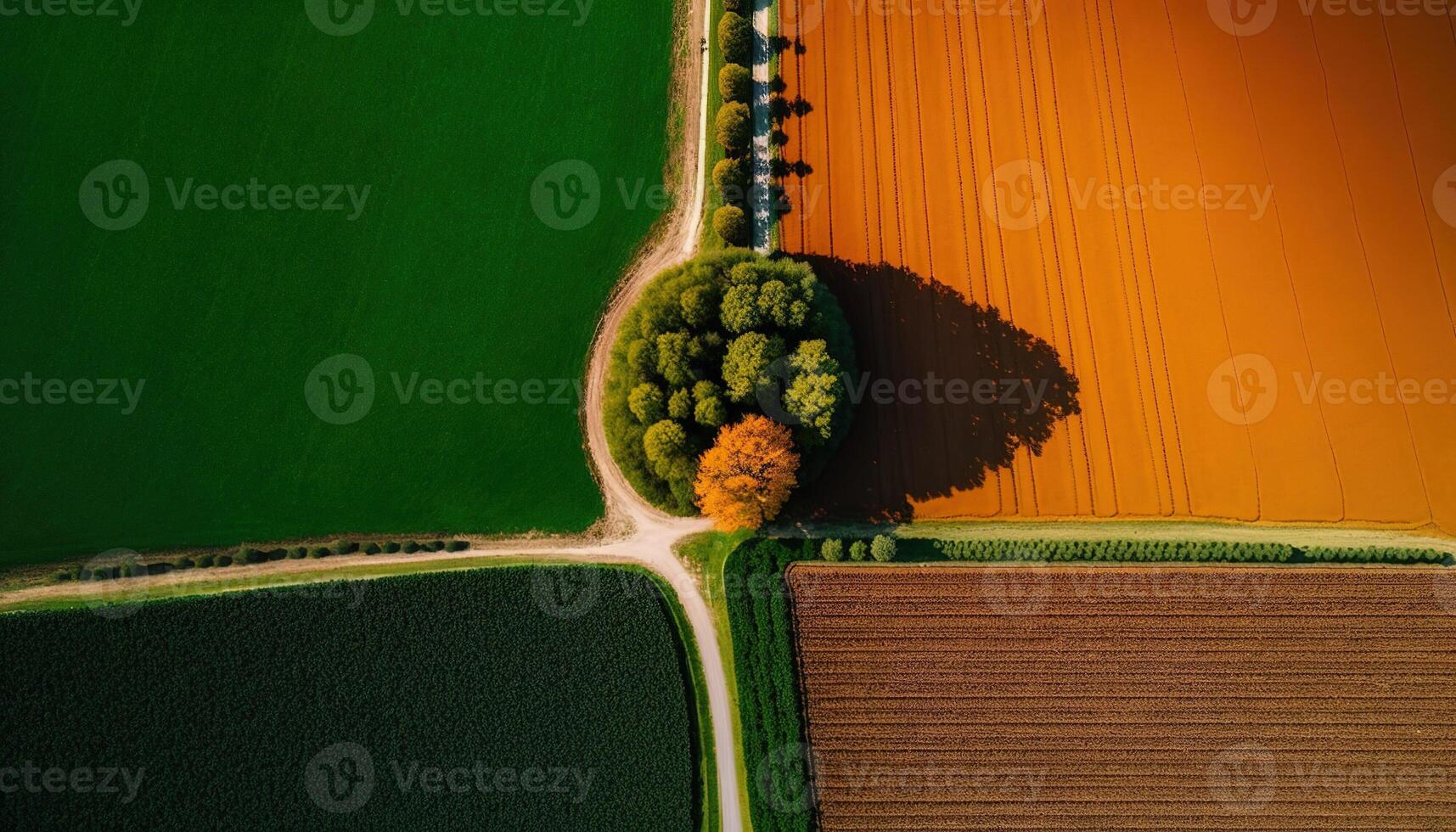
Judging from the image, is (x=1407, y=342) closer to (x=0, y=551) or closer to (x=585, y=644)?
Answer: (x=585, y=644)

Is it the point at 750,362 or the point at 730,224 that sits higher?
the point at 730,224

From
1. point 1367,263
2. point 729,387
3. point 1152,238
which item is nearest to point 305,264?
point 729,387

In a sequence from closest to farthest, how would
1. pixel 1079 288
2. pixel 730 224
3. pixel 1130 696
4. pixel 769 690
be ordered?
pixel 769 690 → pixel 1130 696 → pixel 730 224 → pixel 1079 288

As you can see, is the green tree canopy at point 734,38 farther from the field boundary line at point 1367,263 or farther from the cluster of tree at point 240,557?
the field boundary line at point 1367,263

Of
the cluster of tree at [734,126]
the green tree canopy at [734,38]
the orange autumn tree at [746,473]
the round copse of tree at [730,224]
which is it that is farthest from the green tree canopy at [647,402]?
the green tree canopy at [734,38]

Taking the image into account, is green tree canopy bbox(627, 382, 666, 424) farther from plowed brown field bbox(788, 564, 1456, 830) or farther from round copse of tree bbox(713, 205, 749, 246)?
plowed brown field bbox(788, 564, 1456, 830)

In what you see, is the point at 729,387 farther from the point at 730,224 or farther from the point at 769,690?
the point at 769,690

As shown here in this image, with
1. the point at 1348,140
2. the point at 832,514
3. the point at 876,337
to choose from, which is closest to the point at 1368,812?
the point at 832,514

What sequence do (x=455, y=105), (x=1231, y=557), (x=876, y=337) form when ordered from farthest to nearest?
(x=455, y=105) < (x=876, y=337) < (x=1231, y=557)
